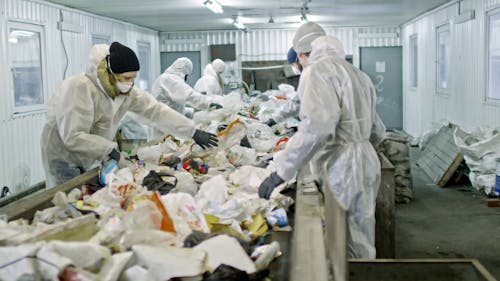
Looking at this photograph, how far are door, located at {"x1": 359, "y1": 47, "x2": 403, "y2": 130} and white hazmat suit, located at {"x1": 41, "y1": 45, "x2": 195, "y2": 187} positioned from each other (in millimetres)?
10279

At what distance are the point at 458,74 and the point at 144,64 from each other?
6.97 metres

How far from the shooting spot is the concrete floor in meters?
4.64

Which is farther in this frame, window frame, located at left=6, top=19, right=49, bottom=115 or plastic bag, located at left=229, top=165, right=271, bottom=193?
window frame, located at left=6, top=19, right=49, bottom=115

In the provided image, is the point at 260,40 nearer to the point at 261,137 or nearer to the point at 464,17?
the point at 464,17

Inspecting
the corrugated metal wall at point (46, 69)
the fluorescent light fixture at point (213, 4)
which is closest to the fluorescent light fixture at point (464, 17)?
the fluorescent light fixture at point (213, 4)

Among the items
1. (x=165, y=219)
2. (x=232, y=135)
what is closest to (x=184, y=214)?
(x=165, y=219)

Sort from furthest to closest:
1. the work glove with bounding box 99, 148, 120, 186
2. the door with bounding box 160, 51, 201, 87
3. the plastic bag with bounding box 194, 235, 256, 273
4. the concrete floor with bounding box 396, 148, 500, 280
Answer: the door with bounding box 160, 51, 201, 87 → the concrete floor with bounding box 396, 148, 500, 280 → the work glove with bounding box 99, 148, 120, 186 → the plastic bag with bounding box 194, 235, 256, 273

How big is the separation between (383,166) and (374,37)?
34.1 ft

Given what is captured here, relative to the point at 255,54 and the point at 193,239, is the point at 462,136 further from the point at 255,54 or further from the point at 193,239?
the point at 255,54

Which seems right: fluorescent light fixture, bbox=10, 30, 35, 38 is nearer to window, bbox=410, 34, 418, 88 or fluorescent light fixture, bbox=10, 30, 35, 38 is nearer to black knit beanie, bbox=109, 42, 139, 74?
black knit beanie, bbox=109, 42, 139, 74

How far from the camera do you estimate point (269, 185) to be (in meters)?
2.79

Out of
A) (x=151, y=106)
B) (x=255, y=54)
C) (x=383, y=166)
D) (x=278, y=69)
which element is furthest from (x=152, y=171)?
(x=255, y=54)

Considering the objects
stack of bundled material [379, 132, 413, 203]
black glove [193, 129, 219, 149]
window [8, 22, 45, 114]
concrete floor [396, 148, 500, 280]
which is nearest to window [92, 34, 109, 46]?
window [8, 22, 45, 114]

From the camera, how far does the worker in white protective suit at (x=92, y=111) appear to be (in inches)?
128
